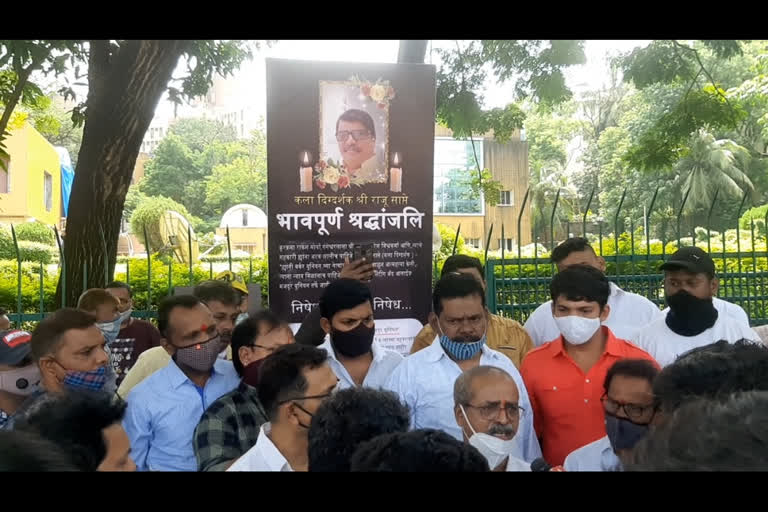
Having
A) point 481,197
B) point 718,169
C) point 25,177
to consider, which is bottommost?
point 481,197

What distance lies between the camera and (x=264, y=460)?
255 cm

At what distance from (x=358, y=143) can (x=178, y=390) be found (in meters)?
1.89

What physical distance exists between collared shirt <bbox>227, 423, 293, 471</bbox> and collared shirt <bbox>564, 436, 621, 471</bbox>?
43.9 inches

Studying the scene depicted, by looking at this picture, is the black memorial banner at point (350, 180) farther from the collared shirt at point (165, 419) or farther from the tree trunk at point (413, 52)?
the tree trunk at point (413, 52)

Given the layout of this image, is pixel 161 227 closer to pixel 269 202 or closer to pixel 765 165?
pixel 269 202

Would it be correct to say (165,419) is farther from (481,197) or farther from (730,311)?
(481,197)

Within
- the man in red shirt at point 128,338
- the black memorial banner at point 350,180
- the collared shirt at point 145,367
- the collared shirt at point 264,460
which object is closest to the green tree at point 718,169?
the black memorial banner at point 350,180

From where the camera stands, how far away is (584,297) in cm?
350

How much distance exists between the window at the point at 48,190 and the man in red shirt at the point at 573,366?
30.9 meters

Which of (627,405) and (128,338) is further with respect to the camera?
(128,338)

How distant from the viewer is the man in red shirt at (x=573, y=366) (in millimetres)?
3342

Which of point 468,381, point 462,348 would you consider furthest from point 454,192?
point 468,381

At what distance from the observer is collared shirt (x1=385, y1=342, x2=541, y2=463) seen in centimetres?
326
